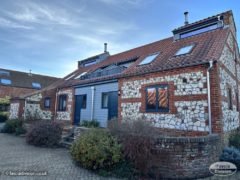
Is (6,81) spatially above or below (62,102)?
above

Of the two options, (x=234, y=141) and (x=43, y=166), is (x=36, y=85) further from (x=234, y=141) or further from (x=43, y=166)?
(x=234, y=141)

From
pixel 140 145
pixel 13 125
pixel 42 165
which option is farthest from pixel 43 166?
pixel 13 125

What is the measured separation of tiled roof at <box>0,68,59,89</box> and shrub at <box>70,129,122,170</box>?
102ft

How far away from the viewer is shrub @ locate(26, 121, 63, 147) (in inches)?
407

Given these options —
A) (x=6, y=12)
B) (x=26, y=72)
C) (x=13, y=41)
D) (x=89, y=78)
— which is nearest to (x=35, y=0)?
(x=6, y=12)

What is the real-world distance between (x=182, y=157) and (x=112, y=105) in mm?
7217

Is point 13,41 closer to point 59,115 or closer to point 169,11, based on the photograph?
point 59,115

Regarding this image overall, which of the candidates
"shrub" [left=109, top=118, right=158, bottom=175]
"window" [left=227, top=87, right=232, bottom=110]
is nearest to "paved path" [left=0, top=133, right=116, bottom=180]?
"shrub" [left=109, top=118, right=158, bottom=175]

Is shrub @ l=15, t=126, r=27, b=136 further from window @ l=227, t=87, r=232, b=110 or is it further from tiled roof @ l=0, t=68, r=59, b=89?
tiled roof @ l=0, t=68, r=59, b=89

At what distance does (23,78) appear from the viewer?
34781 mm

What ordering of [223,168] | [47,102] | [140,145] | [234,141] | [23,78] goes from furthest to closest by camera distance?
1. [23,78]
2. [47,102]
3. [234,141]
4. [223,168]
5. [140,145]

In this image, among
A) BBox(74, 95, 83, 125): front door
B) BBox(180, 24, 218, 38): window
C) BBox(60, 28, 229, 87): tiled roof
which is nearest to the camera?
BBox(60, 28, 229, 87): tiled roof

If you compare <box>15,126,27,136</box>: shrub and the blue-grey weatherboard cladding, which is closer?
the blue-grey weatherboard cladding

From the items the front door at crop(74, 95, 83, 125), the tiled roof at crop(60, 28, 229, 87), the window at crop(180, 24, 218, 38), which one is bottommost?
the front door at crop(74, 95, 83, 125)
